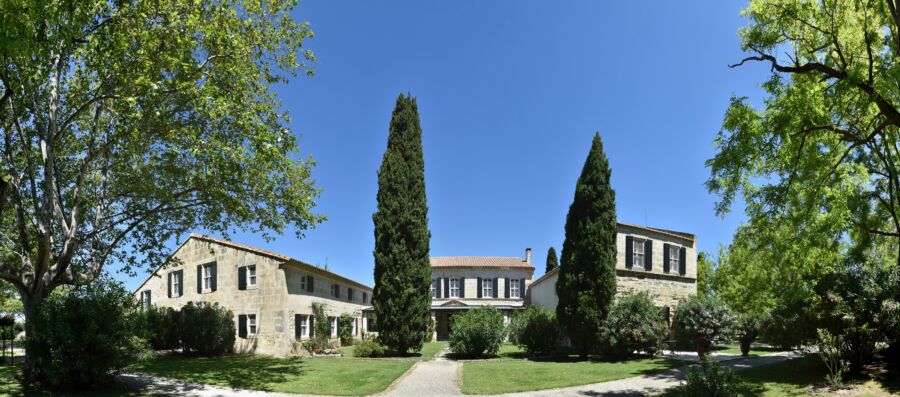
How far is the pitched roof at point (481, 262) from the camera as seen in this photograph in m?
42.6

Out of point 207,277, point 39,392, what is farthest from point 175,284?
point 39,392

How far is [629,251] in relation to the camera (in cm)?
2562

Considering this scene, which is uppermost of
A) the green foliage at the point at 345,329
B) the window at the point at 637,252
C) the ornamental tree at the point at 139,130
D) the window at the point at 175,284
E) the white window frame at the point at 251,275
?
the ornamental tree at the point at 139,130

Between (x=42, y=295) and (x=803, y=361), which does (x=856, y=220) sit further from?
(x=42, y=295)

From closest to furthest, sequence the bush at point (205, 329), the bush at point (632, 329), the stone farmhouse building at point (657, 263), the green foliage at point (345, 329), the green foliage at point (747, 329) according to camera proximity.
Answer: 1. the bush at point (632, 329)
2. the green foliage at point (747, 329)
3. the bush at point (205, 329)
4. the stone farmhouse building at point (657, 263)
5. the green foliage at point (345, 329)

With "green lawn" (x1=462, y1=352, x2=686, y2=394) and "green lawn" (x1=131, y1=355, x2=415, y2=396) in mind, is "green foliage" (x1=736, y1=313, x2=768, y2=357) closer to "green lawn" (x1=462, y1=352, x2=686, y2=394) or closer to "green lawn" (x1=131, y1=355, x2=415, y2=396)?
"green lawn" (x1=462, y1=352, x2=686, y2=394)

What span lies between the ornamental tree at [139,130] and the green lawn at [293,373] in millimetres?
4237

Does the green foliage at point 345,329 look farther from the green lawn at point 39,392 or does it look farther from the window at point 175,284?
the green lawn at point 39,392

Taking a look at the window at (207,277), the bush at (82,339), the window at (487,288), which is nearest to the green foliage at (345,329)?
the window at (207,277)

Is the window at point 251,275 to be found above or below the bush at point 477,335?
above

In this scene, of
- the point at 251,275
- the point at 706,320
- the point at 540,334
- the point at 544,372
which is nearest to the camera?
the point at 544,372

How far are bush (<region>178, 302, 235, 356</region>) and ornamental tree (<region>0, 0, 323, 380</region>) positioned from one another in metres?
6.69

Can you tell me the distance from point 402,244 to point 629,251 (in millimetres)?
11665

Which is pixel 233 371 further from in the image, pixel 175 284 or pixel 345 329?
pixel 175 284
